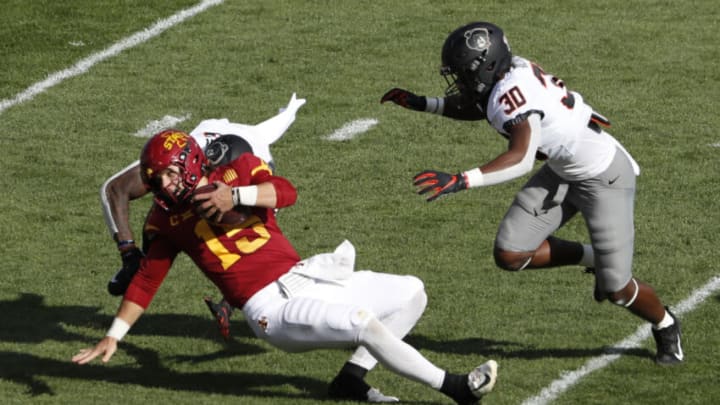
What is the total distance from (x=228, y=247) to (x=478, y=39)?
5.52 feet

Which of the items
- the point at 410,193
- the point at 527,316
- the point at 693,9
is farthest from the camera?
the point at 693,9

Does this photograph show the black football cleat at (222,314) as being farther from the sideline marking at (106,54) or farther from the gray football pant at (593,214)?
the sideline marking at (106,54)

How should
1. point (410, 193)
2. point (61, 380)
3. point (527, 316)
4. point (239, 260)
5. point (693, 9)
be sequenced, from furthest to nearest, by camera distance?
1. point (693, 9)
2. point (410, 193)
3. point (527, 316)
4. point (61, 380)
5. point (239, 260)

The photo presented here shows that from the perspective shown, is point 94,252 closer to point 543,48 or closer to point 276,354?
point 276,354

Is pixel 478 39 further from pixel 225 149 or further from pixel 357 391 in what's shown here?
pixel 357 391

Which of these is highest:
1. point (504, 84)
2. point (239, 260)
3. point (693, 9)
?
point (504, 84)

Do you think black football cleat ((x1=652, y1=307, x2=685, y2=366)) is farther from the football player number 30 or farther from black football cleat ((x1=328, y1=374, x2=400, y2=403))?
the football player number 30

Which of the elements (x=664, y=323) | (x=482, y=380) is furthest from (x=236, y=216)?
(x=664, y=323)

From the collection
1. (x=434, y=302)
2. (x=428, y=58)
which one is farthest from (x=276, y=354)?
(x=428, y=58)

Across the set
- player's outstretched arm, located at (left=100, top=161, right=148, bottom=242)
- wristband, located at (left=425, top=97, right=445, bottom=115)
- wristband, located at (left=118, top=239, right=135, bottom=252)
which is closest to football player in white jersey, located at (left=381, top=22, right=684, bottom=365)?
wristband, located at (left=425, top=97, right=445, bottom=115)

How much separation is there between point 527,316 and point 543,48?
16.1 feet

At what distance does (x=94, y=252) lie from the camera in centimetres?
984

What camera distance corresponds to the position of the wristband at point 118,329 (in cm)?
720

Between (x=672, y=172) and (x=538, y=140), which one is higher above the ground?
(x=538, y=140)
